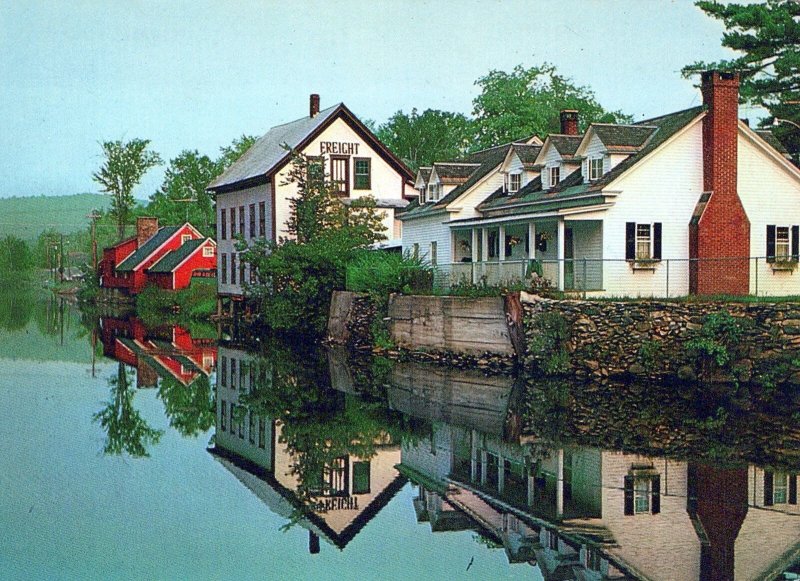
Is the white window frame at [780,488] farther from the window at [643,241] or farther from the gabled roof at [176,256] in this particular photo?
the gabled roof at [176,256]

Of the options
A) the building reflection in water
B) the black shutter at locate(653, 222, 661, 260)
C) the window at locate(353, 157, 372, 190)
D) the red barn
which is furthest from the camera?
the red barn

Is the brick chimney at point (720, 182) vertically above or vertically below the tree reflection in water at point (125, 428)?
above

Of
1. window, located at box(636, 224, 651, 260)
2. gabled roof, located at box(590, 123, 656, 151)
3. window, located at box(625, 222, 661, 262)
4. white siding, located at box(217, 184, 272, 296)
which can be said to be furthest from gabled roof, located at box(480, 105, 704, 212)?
white siding, located at box(217, 184, 272, 296)

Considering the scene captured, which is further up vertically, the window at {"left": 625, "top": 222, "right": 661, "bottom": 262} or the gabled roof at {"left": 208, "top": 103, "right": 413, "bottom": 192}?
the gabled roof at {"left": 208, "top": 103, "right": 413, "bottom": 192}

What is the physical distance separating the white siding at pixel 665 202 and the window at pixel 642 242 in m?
0.15

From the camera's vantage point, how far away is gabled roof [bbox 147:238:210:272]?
7756 centimetres

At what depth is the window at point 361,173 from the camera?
5540 cm

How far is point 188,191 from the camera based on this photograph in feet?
370

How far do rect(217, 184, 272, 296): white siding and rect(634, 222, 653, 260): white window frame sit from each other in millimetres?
26151

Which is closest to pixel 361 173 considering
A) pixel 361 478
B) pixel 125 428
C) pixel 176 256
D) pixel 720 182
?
pixel 720 182

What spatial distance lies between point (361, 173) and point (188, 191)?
6062cm

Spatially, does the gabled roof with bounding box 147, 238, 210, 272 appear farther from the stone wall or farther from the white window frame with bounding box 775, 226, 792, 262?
the stone wall

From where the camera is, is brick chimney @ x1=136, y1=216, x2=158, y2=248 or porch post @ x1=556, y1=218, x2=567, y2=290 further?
A: brick chimney @ x1=136, y1=216, x2=158, y2=248

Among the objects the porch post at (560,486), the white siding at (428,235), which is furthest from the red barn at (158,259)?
the porch post at (560,486)
